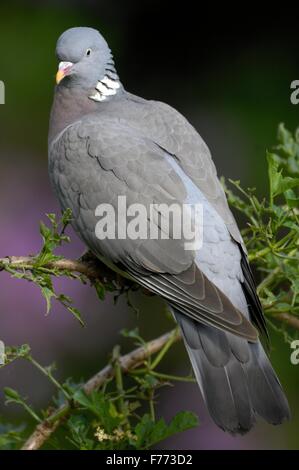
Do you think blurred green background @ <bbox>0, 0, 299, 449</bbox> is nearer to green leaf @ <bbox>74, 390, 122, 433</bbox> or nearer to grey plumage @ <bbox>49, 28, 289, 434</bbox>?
grey plumage @ <bbox>49, 28, 289, 434</bbox>

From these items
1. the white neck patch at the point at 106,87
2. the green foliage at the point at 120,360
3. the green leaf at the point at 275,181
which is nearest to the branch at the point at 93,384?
the green foliage at the point at 120,360

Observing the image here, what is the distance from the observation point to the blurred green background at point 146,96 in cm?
395

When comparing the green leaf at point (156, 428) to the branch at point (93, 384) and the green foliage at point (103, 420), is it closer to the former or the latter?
the green foliage at point (103, 420)

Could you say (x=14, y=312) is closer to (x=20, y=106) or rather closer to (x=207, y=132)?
(x=20, y=106)

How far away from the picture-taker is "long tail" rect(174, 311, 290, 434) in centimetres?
246

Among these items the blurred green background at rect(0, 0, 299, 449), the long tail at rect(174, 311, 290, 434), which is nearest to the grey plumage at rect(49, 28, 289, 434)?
the long tail at rect(174, 311, 290, 434)

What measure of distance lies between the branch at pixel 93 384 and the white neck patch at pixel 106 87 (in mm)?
915

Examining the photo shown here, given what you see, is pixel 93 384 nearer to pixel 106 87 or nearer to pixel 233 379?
pixel 233 379

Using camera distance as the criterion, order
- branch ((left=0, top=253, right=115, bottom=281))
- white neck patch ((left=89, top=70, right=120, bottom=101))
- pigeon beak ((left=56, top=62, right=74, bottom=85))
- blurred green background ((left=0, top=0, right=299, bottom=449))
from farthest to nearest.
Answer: blurred green background ((left=0, top=0, right=299, bottom=449)) < white neck patch ((left=89, top=70, right=120, bottom=101)) < pigeon beak ((left=56, top=62, right=74, bottom=85)) < branch ((left=0, top=253, right=115, bottom=281))

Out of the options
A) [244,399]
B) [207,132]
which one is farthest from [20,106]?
[244,399]

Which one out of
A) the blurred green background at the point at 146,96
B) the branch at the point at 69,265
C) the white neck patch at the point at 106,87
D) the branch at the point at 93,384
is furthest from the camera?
the blurred green background at the point at 146,96

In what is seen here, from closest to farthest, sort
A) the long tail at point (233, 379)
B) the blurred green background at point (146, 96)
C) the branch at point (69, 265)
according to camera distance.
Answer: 1. the branch at point (69, 265)
2. the long tail at point (233, 379)
3. the blurred green background at point (146, 96)

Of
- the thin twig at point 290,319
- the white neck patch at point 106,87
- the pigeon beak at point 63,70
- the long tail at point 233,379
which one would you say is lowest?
the long tail at point 233,379

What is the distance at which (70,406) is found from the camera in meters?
2.33
